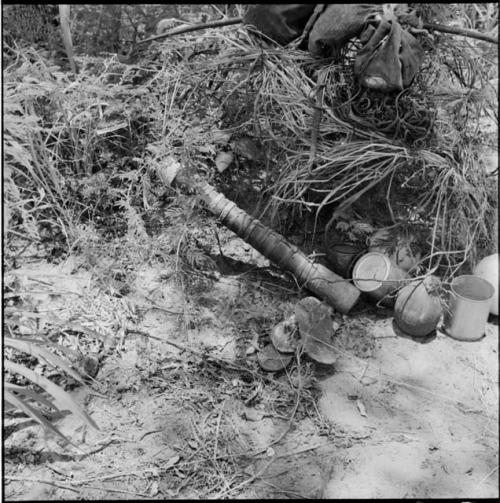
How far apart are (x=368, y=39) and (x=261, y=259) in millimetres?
1302

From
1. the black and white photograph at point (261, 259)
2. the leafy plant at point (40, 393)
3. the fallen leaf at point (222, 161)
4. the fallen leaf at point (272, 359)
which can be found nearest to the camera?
the leafy plant at point (40, 393)

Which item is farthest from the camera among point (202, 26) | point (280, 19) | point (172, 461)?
point (202, 26)

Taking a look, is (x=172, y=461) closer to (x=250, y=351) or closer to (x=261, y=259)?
(x=250, y=351)

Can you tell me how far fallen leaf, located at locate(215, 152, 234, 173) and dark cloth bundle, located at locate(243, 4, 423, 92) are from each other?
76 cm

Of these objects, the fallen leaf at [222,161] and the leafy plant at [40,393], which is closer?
the leafy plant at [40,393]

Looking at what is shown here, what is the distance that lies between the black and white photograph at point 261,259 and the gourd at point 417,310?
1 centimetres

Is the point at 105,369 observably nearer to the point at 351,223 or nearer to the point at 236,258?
the point at 236,258

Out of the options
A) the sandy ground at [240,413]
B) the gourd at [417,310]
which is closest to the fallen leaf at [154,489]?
the sandy ground at [240,413]

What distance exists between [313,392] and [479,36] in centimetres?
208

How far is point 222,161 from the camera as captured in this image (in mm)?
3586

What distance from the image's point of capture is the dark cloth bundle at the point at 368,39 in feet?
9.98

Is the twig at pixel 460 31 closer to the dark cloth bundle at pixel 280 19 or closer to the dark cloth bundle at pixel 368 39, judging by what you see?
the dark cloth bundle at pixel 368 39

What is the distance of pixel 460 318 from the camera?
3.11 metres

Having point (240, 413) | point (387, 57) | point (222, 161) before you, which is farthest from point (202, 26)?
point (240, 413)
